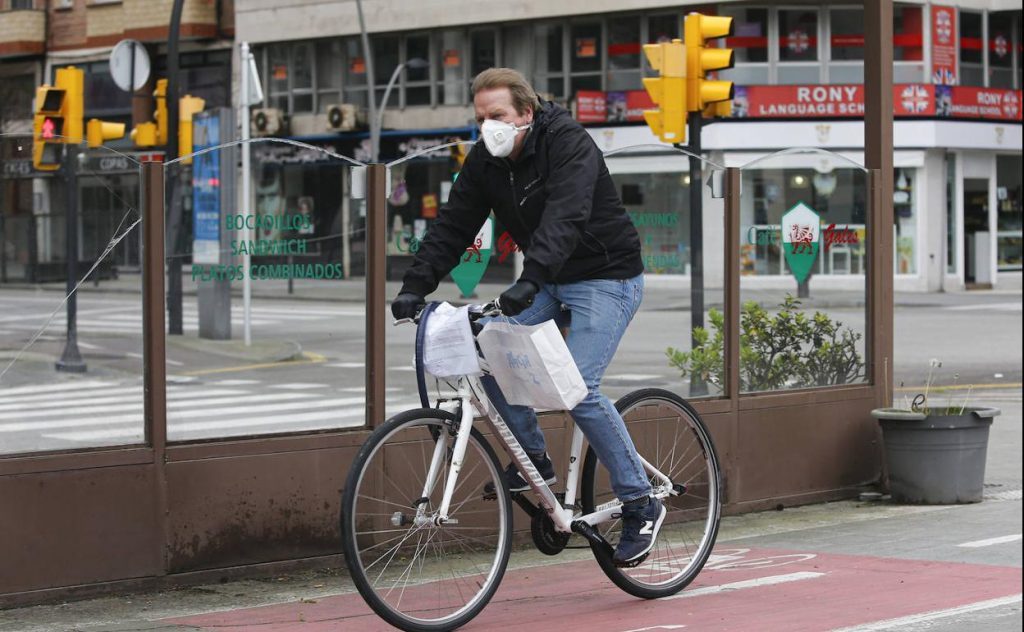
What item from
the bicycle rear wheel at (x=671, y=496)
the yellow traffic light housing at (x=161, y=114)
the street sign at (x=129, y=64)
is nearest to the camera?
the bicycle rear wheel at (x=671, y=496)

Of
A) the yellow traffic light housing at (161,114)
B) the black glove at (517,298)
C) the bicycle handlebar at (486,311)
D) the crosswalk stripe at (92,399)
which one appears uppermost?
the yellow traffic light housing at (161,114)

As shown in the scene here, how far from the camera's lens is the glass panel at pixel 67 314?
6.44 metres

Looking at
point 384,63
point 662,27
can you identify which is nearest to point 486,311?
point 662,27

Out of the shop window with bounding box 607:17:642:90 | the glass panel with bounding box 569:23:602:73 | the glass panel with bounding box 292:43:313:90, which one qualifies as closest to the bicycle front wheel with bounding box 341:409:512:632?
the shop window with bounding box 607:17:642:90

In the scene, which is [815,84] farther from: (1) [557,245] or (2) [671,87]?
(1) [557,245]

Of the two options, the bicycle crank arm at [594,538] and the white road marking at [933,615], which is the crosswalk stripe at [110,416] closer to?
the bicycle crank arm at [594,538]

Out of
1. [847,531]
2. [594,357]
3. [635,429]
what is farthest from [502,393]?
[847,531]

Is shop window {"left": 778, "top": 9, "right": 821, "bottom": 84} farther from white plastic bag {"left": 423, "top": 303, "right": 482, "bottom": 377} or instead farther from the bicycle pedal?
white plastic bag {"left": 423, "top": 303, "right": 482, "bottom": 377}

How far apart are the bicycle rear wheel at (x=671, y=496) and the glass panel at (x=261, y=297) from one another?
Result: 1.41 meters

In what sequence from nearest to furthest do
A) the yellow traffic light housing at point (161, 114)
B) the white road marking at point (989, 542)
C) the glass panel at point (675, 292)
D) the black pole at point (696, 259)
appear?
the white road marking at point (989, 542)
the glass panel at point (675, 292)
the black pole at point (696, 259)
the yellow traffic light housing at point (161, 114)

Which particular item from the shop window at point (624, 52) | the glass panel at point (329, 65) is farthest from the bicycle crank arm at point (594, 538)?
the glass panel at point (329, 65)

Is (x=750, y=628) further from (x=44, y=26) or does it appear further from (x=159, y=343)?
(x=44, y=26)

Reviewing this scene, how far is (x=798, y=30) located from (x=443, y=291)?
33.7 meters

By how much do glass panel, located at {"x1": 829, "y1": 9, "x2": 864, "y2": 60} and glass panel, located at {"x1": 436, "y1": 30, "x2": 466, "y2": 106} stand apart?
380 inches
